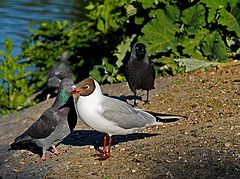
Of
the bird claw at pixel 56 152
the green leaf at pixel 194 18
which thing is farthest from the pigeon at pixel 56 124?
the green leaf at pixel 194 18

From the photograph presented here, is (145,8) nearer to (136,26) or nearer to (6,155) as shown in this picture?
(136,26)

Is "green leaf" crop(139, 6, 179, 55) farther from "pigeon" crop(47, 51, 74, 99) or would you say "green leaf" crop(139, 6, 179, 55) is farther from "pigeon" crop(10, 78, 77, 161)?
"pigeon" crop(10, 78, 77, 161)

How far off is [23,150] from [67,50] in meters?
5.93

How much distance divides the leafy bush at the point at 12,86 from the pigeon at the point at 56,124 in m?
4.88

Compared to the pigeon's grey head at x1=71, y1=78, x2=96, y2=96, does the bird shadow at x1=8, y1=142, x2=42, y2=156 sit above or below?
below

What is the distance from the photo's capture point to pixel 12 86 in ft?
44.9

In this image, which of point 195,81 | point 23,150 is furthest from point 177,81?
point 23,150

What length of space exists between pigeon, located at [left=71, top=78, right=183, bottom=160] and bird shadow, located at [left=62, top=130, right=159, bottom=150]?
0.56 metres

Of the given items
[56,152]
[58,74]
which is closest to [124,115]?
[56,152]

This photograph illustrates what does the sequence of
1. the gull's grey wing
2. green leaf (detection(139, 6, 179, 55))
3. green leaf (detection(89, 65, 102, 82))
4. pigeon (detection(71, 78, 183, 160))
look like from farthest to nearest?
green leaf (detection(89, 65, 102, 82)) < green leaf (detection(139, 6, 179, 55)) < the gull's grey wing < pigeon (detection(71, 78, 183, 160))

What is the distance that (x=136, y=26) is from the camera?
12273 millimetres

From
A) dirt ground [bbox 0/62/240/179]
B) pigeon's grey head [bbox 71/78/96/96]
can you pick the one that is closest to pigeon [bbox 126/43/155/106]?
dirt ground [bbox 0/62/240/179]

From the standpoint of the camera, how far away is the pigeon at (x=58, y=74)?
1325 cm

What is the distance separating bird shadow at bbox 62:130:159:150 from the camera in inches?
341
